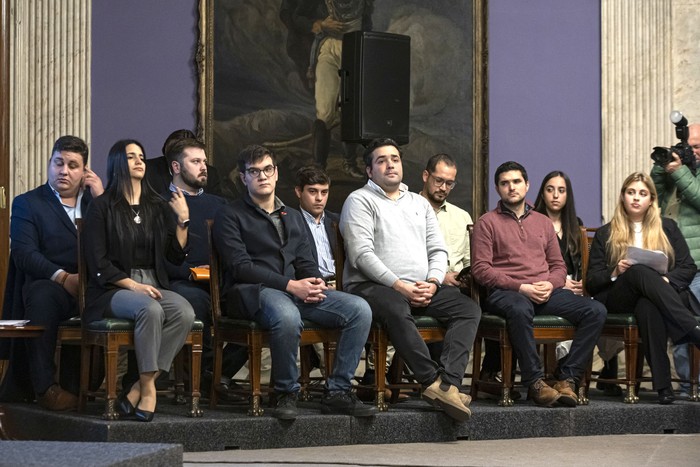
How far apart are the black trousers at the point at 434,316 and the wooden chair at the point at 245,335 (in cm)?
27

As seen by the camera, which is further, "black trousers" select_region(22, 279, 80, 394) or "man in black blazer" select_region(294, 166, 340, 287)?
"man in black blazer" select_region(294, 166, 340, 287)

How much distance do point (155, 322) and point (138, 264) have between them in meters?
0.45

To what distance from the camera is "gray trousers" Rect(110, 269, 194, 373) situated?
5.08 m

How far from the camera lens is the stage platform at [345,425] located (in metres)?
5.04

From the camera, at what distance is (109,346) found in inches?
202

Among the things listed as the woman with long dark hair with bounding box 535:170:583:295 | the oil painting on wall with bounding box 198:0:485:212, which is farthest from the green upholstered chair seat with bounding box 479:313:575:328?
the oil painting on wall with bounding box 198:0:485:212

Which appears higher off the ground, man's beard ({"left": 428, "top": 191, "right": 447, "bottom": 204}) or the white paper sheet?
man's beard ({"left": 428, "top": 191, "right": 447, "bottom": 204})

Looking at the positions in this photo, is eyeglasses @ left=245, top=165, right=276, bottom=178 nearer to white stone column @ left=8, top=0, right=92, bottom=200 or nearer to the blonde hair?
the blonde hair

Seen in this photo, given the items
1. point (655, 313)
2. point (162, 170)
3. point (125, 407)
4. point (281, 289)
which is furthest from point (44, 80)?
point (655, 313)

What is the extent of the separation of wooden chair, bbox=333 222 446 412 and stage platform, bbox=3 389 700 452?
0.10m

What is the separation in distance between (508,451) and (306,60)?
3730mm

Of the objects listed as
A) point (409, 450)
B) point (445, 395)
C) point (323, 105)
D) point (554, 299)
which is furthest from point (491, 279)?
point (323, 105)

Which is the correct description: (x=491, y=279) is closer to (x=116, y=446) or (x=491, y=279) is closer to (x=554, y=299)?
(x=554, y=299)

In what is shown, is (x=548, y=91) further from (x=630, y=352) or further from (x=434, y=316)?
(x=434, y=316)
